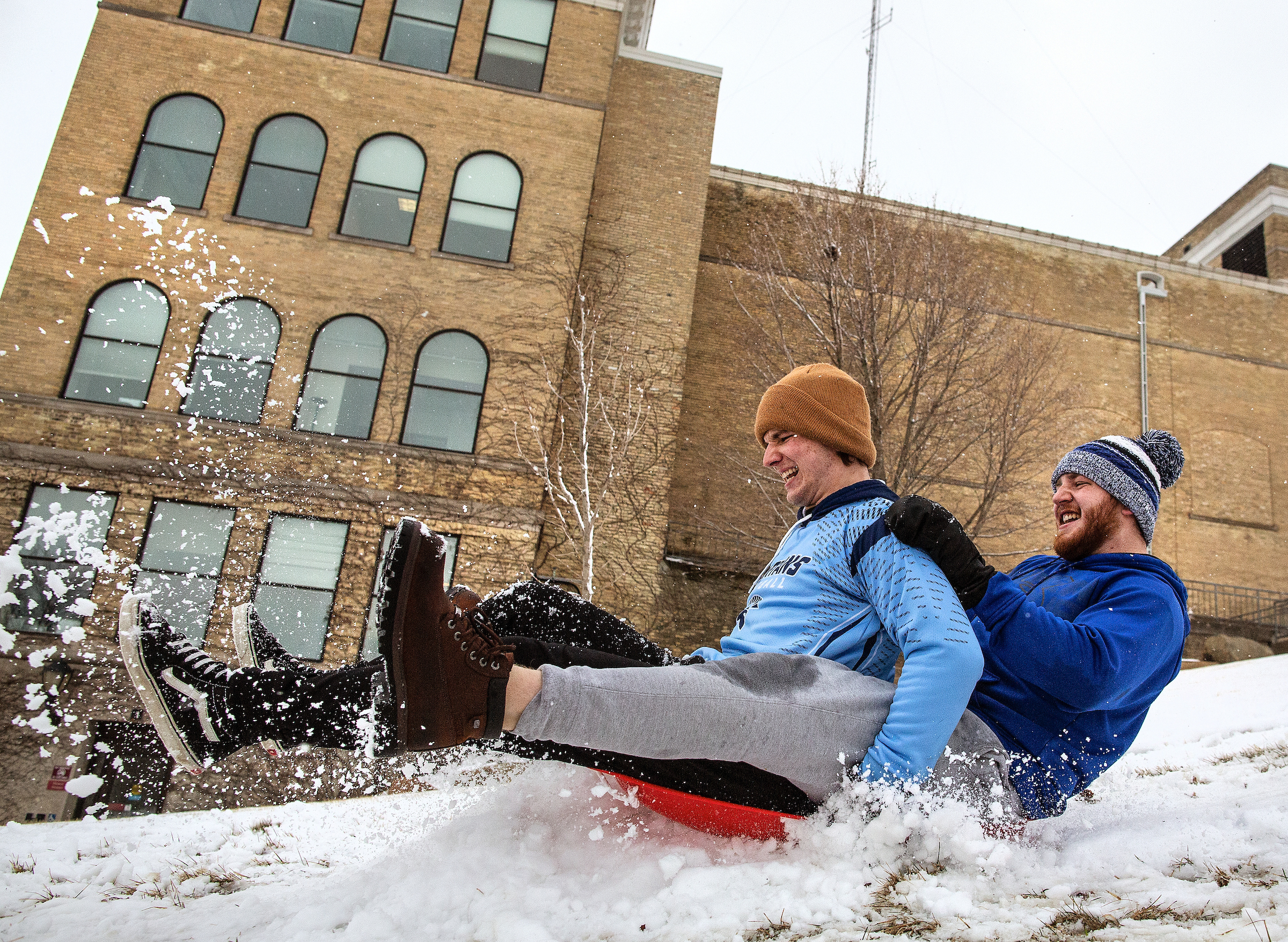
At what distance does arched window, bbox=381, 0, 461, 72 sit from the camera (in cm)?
1352

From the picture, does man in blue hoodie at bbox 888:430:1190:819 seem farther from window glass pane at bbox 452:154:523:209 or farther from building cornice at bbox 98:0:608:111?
building cornice at bbox 98:0:608:111

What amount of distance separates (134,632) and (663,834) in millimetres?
1606

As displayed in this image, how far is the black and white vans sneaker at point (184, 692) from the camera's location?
2.10m

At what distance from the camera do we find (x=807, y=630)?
8.12 ft

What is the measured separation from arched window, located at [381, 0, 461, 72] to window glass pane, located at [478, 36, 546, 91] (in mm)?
628

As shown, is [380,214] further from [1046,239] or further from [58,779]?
[1046,239]

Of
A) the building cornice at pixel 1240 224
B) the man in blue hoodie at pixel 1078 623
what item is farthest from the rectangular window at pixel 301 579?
the building cornice at pixel 1240 224

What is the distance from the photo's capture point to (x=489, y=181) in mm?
13102

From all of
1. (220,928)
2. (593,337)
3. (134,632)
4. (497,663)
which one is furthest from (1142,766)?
(593,337)

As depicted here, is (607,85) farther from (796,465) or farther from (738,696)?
(738,696)

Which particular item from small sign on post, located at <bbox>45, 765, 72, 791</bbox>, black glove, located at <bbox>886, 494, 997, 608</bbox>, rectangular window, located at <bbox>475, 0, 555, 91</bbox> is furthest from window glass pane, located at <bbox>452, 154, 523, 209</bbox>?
black glove, located at <bbox>886, 494, 997, 608</bbox>

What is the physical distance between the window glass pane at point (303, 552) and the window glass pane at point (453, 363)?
2.60 meters

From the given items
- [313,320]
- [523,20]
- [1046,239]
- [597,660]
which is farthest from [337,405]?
[1046,239]

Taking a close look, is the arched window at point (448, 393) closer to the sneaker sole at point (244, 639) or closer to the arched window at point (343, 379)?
the arched window at point (343, 379)
